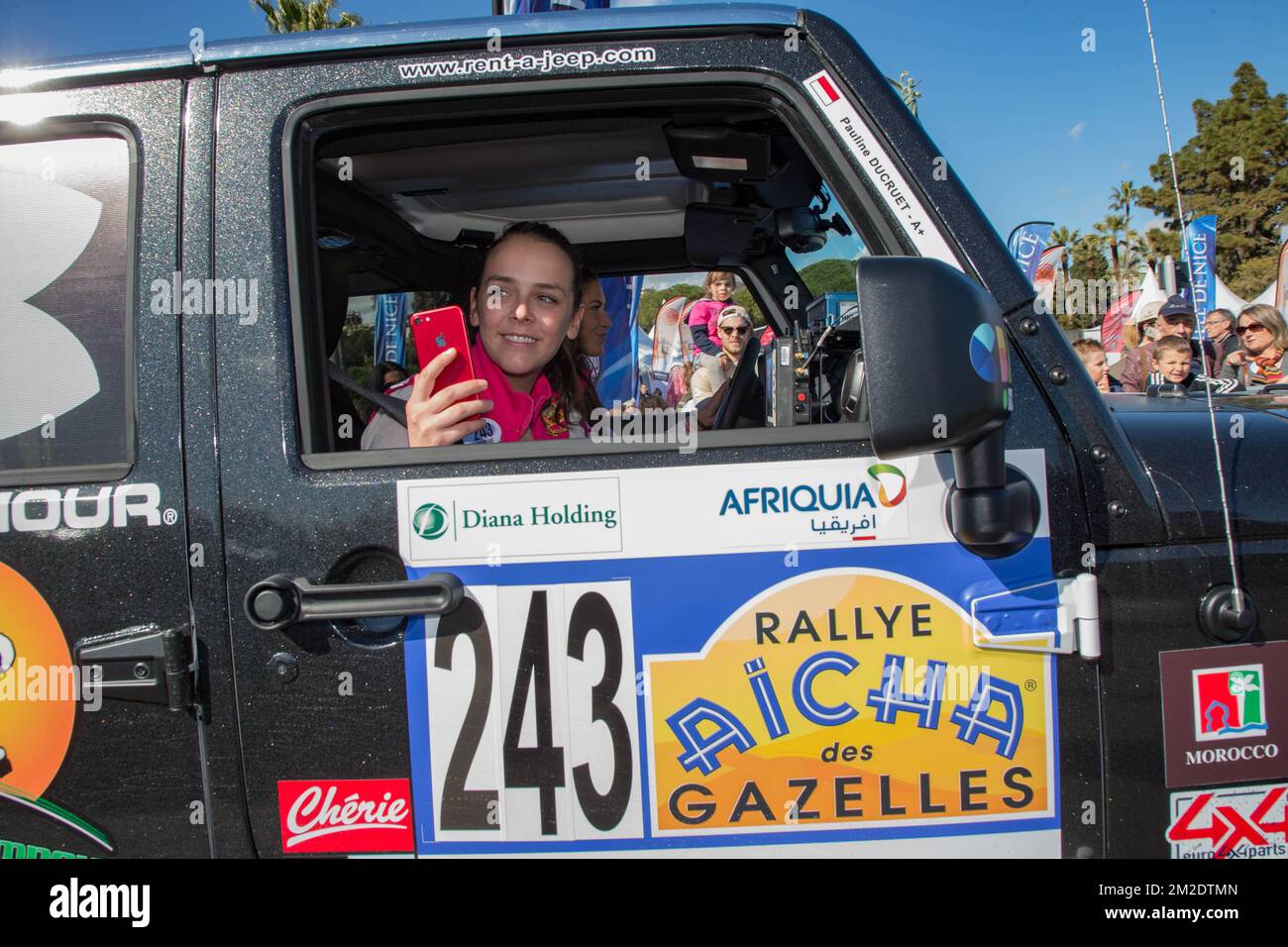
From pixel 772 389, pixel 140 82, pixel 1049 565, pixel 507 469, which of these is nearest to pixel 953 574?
pixel 1049 565

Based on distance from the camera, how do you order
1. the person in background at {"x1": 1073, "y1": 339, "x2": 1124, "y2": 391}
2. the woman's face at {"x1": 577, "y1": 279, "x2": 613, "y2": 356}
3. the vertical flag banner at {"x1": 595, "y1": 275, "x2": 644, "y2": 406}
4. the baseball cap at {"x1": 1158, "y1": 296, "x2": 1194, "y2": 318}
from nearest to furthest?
the baseball cap at {"x1": 1158, "y1": 296, "x2": 1194, "y2": 318}
the woman's face at {"x1": 577, "y1": 279, "x2": 613, "y2": 356}
the vertical flag banner at {"x1": 595, "y1": 275, "x2": 644, "y2": 406}
the person in background at {"x1": 1073, "y1": 339, "x2": 1124, "y2": 391}

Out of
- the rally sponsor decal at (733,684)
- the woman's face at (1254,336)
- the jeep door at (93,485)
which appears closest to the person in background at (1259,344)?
the woman's face at (1254,336)

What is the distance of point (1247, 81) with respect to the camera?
23.1m

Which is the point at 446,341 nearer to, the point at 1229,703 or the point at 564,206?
the point at 564,206

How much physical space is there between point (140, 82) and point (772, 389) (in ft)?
4.15

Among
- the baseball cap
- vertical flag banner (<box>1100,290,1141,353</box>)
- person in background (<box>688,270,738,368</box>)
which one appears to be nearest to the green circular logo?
person in background (<box>688,270,738,368</box>)

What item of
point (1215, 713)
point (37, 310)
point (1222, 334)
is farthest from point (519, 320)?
point (1222, 334)

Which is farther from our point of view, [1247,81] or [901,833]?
[1247,81]

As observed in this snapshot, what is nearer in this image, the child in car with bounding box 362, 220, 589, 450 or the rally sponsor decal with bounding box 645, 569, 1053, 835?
the rally sponsor decal with bounding box 645, 569, 1053, 835

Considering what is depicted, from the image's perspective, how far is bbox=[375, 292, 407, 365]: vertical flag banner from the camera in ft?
10.5

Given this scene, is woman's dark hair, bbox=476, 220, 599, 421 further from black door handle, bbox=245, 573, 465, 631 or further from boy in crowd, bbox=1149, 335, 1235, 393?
boy in crowd, bbox=1149, 335, 1235, 393

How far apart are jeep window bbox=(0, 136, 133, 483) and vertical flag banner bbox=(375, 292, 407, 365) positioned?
1.61 metres
